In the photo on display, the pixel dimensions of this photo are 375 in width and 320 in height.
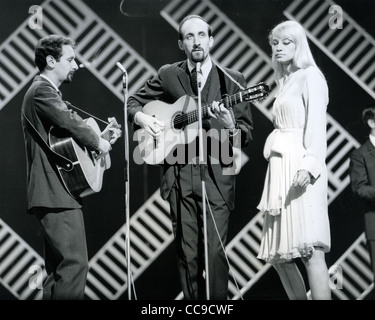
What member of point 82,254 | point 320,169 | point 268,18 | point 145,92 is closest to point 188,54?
point 145,92

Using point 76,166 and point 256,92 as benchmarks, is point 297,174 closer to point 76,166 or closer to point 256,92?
point 256,92

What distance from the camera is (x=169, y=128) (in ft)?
14.0

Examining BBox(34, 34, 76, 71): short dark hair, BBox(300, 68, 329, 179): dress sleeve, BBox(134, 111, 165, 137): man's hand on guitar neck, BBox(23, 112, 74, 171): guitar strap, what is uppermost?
BBox(300, 68, 329, 179): dress sleeve

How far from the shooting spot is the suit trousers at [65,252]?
3941 mm

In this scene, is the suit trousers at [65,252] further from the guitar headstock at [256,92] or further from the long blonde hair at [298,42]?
the long blonde hair at [298,42]

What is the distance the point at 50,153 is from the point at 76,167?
Result: 7.5 inches

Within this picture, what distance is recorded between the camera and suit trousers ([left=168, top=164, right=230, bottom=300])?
407cm

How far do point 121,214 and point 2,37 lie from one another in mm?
1515

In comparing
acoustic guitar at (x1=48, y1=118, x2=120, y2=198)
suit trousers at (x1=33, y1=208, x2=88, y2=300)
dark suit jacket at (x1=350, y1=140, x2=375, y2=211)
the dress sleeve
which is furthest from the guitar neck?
dark suit jacket at (x1=350, y1=140, x2=375, y2=211)

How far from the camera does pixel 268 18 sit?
4.58 meters

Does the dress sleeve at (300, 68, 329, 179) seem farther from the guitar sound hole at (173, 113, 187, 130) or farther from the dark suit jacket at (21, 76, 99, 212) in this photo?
the dark suit jacket at (21, 76, 99, 212)

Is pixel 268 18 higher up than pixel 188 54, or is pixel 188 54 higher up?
pixel 268 18

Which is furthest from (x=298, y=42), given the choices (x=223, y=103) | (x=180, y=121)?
(x=180, y=121)
